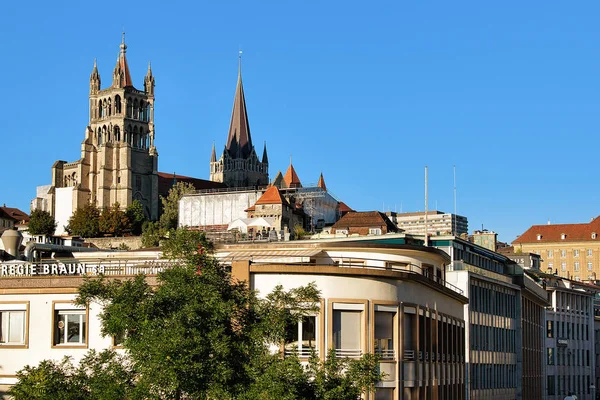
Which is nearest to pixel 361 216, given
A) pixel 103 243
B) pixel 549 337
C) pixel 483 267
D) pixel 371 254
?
pixel 103 243

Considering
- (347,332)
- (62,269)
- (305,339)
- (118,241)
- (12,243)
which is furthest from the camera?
(118,241)

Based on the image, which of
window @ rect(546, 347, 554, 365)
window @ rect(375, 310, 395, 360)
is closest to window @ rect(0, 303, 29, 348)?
window @ rect(375, 310, 395, 360)

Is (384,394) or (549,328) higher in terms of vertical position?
(549,328)

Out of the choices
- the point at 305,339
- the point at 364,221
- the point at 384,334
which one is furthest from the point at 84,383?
the point at 364,221

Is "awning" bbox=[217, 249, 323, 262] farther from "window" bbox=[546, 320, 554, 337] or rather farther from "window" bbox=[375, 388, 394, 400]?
"window" bbox=[546, 320, 554, 337]

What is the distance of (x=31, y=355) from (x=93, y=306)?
262 centimetres

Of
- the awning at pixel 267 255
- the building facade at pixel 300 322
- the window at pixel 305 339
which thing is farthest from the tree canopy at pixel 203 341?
the awning at pixel 267 255

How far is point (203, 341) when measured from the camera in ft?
101

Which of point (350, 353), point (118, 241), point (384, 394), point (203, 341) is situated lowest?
point (384, 394)

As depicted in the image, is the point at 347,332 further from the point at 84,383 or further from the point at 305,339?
the point at 84,383

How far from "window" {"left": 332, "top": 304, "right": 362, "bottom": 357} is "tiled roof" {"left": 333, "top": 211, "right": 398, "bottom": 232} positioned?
5077 inches

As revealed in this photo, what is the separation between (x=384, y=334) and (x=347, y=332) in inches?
71.7

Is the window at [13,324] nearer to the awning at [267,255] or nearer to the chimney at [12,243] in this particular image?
the awning at [267,255]

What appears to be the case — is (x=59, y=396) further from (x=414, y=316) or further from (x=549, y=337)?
(x=549, y=337)
